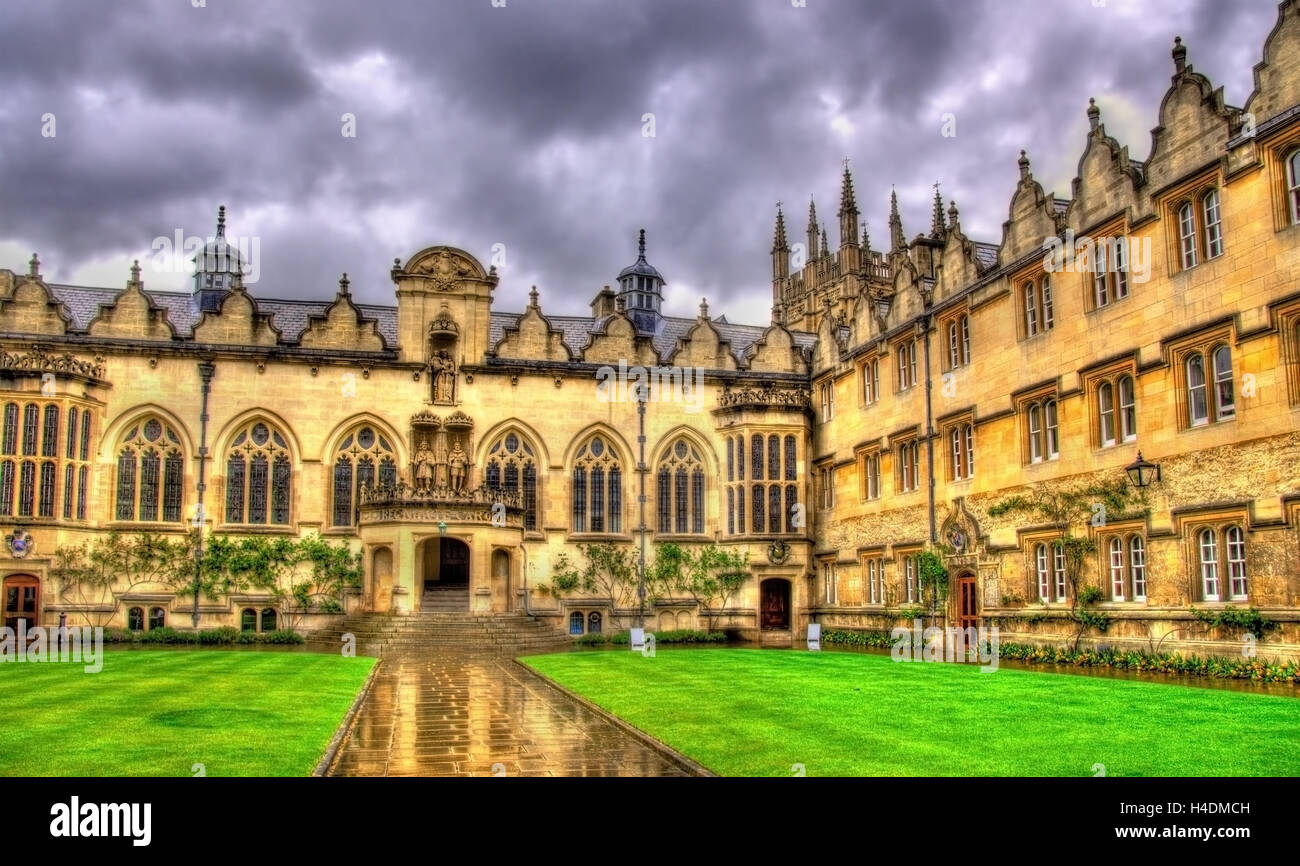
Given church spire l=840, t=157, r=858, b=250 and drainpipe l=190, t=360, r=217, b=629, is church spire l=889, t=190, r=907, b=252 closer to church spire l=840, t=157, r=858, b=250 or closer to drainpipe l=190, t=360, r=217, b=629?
church spire l=840, t=157, r=858, b=250

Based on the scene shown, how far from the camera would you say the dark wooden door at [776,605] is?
40.1 meters

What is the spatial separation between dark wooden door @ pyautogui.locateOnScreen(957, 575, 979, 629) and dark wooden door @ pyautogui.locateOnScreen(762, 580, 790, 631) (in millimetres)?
10388

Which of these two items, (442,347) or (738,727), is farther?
(442,347)

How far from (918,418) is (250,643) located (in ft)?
72.0

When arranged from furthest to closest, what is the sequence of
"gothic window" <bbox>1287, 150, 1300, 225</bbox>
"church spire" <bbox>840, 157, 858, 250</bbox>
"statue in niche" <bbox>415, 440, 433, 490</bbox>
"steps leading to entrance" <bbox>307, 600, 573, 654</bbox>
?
"church spire" <bbox>840, 157, 858, 250</bbox>, "statue in niche" <bbox>415, 440, 433, 490</bbox>, "steps leading to entrance" <bbox>307, 600, 573, 654</bbox>, "gothic window" <bbox>1287, 150, 1300, 225</bbox>

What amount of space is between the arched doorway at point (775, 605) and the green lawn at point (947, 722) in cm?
1877

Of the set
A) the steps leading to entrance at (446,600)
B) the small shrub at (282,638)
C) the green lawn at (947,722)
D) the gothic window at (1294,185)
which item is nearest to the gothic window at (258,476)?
the small shrub at (282,638)

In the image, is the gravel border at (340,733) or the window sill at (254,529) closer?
the gravel border at (340,733)

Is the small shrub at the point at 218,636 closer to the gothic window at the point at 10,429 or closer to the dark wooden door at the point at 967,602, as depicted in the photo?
the gothic window at the point at 10,429

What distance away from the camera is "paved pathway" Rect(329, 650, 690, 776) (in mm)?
10594

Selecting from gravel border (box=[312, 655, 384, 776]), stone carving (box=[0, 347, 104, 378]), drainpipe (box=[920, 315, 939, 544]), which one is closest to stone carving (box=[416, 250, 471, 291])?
stone carving (box=[0, 347, 104, 378])

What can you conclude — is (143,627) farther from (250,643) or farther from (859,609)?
(859,609)
